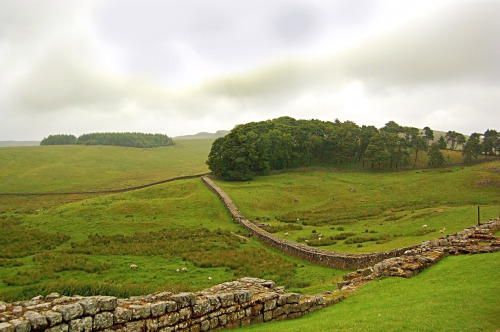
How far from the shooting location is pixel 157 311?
10297 mm

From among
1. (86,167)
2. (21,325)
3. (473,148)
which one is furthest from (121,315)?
(86,167)

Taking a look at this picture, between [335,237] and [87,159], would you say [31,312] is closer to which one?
[335,237]

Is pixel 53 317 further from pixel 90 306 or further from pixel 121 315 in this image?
pixel 121 315

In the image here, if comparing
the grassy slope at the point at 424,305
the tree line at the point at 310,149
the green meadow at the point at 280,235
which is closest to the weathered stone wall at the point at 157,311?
the grassy slope at the point at 424,305

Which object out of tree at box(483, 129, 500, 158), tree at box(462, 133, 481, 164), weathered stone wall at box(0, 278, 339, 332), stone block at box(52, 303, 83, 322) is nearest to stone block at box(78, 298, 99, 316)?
weathered stone wall at box(0, 278, 339, 332)

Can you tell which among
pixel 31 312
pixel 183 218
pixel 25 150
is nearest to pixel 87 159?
pixel 25 150

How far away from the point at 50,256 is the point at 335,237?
94.6ft

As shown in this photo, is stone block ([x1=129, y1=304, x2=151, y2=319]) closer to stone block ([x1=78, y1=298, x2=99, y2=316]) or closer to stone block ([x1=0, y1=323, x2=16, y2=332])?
stone block ([x1=78, y1=298, x2=99, y2=316])

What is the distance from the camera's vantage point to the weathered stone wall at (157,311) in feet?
29.2

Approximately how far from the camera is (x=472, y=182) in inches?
2468

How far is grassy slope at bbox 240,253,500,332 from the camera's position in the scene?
1018 centimetres

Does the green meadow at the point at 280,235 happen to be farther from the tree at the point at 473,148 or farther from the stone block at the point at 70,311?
the tree at the point at 473,148

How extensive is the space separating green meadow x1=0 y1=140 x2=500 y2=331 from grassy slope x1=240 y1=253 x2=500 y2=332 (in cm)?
6

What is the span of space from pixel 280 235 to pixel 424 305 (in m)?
28.6
